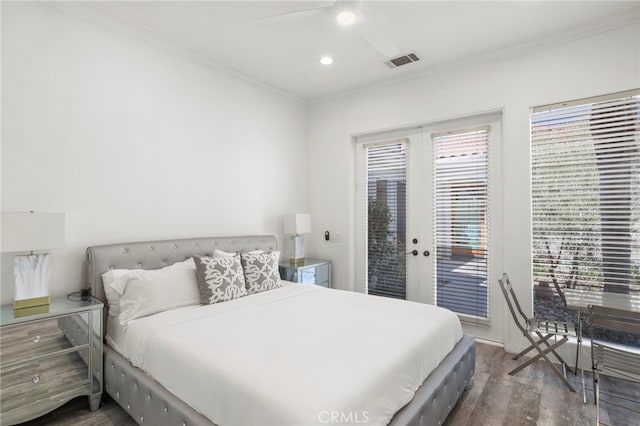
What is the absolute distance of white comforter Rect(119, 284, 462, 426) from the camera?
4.57 ft

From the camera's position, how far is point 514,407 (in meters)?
2.28

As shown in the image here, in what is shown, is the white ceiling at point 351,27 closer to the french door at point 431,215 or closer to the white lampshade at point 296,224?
the french door at point 431,215

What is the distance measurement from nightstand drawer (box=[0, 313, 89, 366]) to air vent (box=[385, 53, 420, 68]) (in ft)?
11.6

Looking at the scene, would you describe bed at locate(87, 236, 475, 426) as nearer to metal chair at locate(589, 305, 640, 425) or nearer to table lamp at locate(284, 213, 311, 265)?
metal chair at locate(589, 305, 640, 425)

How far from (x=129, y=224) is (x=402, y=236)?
2.91 m

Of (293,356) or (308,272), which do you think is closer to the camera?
(293,356)

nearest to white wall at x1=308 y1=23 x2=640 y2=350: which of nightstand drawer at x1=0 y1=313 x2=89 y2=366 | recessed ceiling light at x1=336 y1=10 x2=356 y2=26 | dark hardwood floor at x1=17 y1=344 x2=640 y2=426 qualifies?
dark hardwood floor at x1=17 y1=344 x2=640 y2=426

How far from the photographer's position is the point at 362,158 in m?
4.32

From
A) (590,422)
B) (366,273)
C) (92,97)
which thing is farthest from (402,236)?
(92,97)

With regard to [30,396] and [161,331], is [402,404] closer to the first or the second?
[161,331]

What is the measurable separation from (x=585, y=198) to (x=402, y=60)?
217 cm

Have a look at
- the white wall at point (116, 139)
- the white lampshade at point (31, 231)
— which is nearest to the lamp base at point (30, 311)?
the white wall at point (116, 139)

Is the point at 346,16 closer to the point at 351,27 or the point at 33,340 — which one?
the point at 351,27

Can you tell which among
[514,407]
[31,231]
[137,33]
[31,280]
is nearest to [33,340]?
[31,280]
